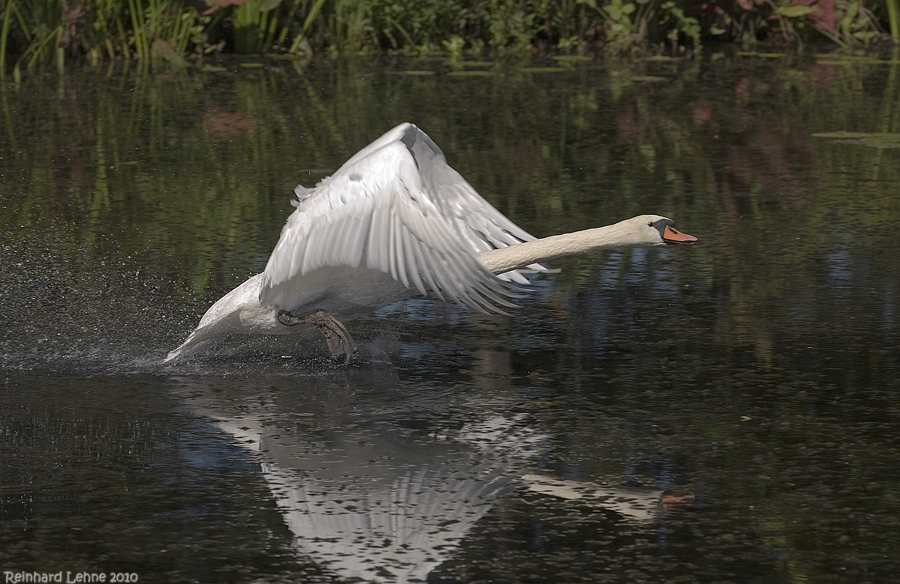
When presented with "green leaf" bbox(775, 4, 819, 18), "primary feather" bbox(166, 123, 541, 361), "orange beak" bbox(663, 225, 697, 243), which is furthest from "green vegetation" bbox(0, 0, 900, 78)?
"orange beak" bbox(663, 225, 697, 243)

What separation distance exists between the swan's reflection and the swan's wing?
48cm

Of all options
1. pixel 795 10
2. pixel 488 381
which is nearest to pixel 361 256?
pixel 488 381

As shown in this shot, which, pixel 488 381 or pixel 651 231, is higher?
pixel 651 231

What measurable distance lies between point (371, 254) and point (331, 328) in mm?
618

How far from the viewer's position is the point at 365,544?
12.8 feet

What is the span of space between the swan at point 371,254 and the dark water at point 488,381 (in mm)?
222

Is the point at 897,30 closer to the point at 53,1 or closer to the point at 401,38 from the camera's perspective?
the point at 401,38

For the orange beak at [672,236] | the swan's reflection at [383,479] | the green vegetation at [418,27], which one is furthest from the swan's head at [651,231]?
the green vegetation at [418,27]

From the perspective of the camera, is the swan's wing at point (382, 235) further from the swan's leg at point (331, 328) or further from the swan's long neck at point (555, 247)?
the swan's long neck at point (555, 247)

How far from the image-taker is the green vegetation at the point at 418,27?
44.4 ft

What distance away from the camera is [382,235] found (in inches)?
201

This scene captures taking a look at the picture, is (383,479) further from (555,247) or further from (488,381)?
(555,247)

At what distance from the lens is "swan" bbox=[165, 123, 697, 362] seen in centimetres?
503

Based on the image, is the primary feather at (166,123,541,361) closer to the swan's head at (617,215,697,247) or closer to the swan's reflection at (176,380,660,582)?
the swan's reflection at (176,380,660,582)
